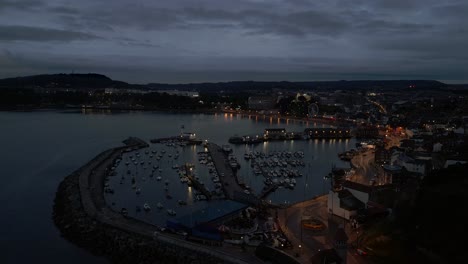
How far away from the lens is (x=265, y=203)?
5.84 metres

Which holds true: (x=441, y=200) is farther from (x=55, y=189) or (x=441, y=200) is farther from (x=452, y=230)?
(x=55, y=189)

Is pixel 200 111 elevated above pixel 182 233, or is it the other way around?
pixel 200 111

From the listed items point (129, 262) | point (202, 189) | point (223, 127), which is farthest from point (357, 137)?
point (129, 262)

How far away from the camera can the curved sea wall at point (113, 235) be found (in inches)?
173

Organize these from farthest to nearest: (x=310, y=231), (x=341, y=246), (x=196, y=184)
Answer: (x=196, y=184), (x=310, y=231), (x=341, y=246)

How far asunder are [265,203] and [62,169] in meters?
5.16

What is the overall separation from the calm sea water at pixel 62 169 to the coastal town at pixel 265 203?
13cm

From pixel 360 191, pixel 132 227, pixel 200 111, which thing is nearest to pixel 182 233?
pixel 132 227

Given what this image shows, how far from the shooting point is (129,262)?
4.54 m

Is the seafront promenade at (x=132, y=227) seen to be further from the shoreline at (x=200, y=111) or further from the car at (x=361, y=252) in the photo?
the shoreline at (x=200, y=111)

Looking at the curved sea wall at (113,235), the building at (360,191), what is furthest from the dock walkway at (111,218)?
the building at (360,191)

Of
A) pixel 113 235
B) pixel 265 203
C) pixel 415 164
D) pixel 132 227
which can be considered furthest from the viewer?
pixel 415 164

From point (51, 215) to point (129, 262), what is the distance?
2.15 metres

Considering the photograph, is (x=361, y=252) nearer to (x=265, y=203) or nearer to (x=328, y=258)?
(x=328, y=258)
